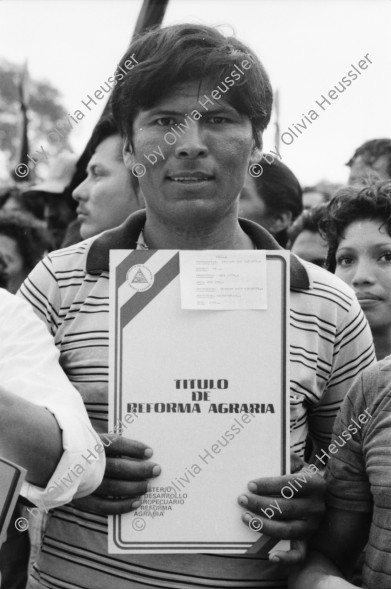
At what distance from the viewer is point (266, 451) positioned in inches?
66.9

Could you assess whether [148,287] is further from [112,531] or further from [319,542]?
[319,542]

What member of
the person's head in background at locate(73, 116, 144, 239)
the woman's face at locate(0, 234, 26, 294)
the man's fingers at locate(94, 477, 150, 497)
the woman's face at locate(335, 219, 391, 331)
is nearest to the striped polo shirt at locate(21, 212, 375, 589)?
the man's fingers at locate(94, 477, 150, 497)

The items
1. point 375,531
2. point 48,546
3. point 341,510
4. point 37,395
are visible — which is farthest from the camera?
point 48,546

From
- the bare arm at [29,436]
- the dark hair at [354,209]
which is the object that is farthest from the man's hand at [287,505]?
the dark hair at [354,209]

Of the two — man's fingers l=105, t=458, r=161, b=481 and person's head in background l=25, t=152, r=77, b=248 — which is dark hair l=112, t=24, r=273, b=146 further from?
person's head in background l=25, t=152, r=77, b=248

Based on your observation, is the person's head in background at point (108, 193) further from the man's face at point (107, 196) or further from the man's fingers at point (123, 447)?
the man's fingers at point (123, 447)

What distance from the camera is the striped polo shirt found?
172cm

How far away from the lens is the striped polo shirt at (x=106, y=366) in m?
1.72

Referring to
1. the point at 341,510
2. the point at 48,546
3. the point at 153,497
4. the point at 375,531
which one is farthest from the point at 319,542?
the point at 48,546

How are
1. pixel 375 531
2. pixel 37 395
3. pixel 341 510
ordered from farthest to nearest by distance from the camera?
pixel 341 510
pixel 375 531
pixel 37 395

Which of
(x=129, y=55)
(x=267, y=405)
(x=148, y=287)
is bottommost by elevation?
(x=267, y=405)

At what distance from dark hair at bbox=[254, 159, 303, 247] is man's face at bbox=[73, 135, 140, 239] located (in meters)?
0.56

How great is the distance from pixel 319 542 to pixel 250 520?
0.49 ft

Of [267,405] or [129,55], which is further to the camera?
[129,55]
